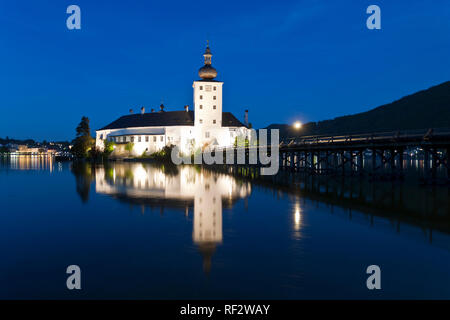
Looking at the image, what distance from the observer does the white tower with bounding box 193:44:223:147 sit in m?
78.9

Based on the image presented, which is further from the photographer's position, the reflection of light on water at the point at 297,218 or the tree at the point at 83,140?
the tree at the point at 83,140

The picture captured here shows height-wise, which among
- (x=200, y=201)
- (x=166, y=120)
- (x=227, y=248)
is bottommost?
(x=227, y=248)

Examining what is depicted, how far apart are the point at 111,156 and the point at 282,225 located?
257 feet

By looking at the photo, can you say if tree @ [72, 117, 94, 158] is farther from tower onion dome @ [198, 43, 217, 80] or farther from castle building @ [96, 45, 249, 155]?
tower onion dome @ [198, 43, 217, 80]

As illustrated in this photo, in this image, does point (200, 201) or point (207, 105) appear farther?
point (207, 105)

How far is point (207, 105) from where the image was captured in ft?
261

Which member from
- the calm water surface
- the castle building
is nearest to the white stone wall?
the castle building

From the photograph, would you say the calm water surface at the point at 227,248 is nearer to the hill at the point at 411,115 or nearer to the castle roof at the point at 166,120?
the castle roof at the point at 166,120

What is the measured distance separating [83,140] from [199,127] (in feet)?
A: 112

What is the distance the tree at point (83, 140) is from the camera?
9540 cm

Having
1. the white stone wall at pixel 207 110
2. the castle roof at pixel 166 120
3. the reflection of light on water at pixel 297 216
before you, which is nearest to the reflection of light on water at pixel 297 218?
the reflection of light on water at pixel 297 216

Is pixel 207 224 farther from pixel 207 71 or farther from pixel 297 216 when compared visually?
pixel 207 71

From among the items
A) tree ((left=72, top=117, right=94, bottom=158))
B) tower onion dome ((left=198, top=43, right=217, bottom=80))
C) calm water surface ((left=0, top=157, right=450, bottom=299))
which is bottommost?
calm water surface ((left=0, top=157, right=450, bottom=299))

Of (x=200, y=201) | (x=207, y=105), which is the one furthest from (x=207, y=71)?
(x=200, y=201)
